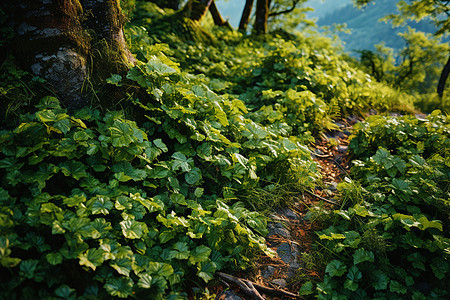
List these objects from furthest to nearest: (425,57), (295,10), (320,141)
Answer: (425,57) < (295,10) < (320,141)

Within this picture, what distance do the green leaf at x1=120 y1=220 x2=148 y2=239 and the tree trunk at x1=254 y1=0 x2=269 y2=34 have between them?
905 centimetres

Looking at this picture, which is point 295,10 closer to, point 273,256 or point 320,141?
point 320,141

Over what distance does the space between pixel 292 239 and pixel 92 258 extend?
1.77m

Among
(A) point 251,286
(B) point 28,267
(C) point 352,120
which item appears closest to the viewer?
(B) point 28,267

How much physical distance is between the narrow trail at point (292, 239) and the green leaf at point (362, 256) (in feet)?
1.12

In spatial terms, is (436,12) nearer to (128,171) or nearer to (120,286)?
(128,171)

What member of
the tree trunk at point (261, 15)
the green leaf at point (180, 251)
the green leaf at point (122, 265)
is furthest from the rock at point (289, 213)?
the tree trunk at point (261, 15)

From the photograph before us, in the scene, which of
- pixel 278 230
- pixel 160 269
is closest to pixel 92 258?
pixel 160 269

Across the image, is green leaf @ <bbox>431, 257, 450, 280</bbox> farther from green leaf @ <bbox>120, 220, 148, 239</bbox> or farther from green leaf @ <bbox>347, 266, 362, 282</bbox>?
green leaf @ <bbox>120, 220, 148, 239</bbox>

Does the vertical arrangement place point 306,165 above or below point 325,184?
above

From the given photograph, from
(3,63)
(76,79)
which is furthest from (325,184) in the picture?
(3,63)

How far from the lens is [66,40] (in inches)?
90.6

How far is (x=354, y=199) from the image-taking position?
110 inches

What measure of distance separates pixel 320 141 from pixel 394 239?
2175mm
